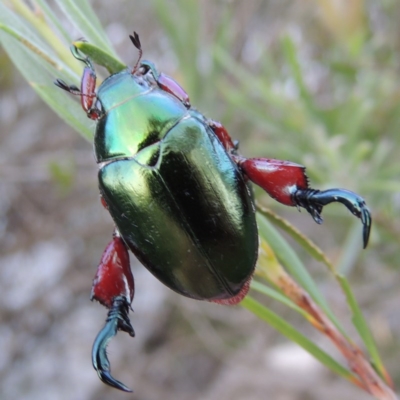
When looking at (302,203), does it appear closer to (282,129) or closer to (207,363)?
(282,129)

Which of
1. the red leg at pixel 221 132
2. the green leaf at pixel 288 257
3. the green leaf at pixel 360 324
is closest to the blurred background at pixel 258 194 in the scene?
the red leg at pixel 221 132

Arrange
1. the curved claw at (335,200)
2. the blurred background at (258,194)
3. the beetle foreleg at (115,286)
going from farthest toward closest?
the blurred background at (258,194) < the beetle foreleg at (115,286) < the curved claw at (335,200)

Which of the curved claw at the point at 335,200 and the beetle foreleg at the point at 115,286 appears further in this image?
the beetle foreleg at the point at 115,286

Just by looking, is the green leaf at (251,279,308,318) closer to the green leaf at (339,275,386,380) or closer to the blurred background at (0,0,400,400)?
the green leaf at (339,275,386,380)

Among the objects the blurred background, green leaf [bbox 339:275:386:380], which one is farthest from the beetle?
the blurred background

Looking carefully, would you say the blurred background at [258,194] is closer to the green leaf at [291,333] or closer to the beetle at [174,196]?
the beetle at [174,196]

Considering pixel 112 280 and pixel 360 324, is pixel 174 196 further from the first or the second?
pixel 360 324
